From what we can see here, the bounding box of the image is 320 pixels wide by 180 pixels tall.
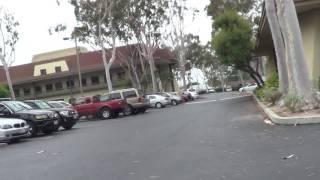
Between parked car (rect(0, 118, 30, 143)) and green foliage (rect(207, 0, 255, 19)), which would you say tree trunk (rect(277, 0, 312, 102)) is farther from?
green foliage (rect(207, 0, 255, 19))

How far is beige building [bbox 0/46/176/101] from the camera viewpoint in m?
75.4

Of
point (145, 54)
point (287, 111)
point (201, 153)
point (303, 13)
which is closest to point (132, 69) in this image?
point (145, 54)

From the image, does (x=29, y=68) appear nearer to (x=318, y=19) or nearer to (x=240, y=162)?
(x=318, y=19)

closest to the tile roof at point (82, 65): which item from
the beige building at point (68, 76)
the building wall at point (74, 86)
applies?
the beige building at point (68, 76)

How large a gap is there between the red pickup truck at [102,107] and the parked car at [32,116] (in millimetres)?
13521

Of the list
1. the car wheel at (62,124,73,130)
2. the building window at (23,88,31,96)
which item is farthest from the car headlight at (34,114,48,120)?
the building window at (23,88,31,96)

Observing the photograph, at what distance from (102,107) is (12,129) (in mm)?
17857

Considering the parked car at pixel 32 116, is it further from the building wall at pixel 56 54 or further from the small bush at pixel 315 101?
the building wall at pixel 56 54

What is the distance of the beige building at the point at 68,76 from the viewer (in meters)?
75.4

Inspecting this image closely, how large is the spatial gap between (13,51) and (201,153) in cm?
4463

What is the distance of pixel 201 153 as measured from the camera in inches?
464

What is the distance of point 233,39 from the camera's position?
45.2m

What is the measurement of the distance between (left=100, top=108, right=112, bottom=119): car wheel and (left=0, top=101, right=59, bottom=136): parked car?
13369 mm

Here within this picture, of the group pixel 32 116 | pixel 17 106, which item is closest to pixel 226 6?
pixel 17 106
